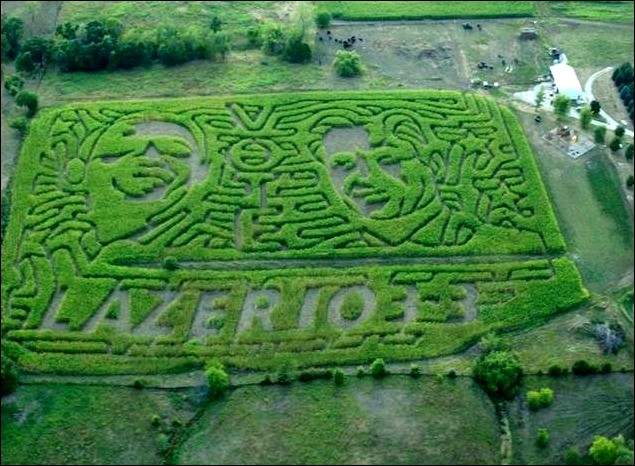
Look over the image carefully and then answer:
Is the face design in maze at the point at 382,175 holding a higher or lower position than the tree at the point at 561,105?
lower

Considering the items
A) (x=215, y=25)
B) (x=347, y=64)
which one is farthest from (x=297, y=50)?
(x=215, y=25)

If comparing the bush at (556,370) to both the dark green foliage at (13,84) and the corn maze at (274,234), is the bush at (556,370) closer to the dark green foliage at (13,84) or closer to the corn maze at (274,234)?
the corn maze at (274,234)

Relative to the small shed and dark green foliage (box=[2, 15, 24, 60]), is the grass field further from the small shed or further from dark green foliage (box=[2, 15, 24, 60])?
dark green foliage (box=[2, 15, 24, 60])

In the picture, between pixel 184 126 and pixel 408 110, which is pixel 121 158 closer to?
pixel 184 126

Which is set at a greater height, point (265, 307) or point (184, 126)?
point (184, 126)

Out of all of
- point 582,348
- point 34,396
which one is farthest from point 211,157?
point 582,348

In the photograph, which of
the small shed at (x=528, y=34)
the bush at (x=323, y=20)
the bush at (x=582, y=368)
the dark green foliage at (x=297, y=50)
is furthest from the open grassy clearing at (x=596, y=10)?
the bush at (x=582, y=368)
